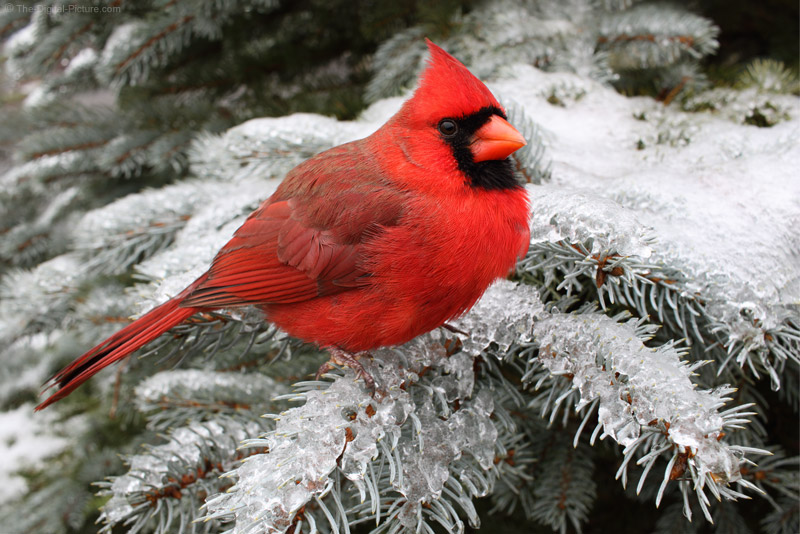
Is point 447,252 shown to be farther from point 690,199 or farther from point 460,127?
point 690,199

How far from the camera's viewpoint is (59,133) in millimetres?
2344

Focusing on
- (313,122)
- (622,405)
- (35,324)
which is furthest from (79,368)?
(622,405)

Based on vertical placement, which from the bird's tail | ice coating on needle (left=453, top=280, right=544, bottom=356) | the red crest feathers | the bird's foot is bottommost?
the bird's foot

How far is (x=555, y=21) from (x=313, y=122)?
3.40 feet

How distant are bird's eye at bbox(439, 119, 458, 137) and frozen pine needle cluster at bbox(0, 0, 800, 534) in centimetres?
24

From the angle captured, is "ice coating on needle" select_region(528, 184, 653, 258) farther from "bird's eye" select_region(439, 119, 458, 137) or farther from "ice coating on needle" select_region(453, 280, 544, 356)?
"bird's eye" select_region(439, 119, 458, 137)

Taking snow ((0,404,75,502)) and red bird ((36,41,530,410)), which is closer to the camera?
red bird ((36,41,530,410))

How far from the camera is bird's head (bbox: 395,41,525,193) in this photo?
1.34 meters

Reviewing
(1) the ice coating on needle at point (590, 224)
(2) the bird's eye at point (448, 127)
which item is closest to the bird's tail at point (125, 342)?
(2) the bird's eye at point (448, 127)

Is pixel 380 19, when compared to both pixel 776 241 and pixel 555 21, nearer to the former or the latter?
pixel 555 21

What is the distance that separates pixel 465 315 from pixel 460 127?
0.46 m

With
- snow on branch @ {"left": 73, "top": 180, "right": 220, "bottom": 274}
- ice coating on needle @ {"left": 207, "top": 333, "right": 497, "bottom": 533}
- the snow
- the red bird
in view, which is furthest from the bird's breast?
the snow

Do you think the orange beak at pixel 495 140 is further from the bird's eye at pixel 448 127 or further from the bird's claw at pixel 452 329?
the bird's claw at pixel 452 329

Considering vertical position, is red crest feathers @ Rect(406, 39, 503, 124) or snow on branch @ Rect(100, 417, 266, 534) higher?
red crest feathers @ Rect(406, 39, 503, 124)
